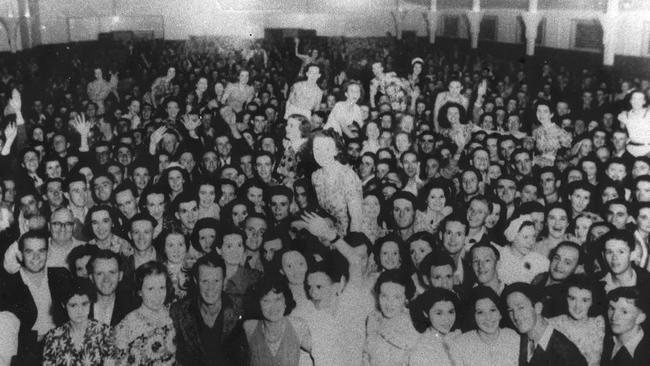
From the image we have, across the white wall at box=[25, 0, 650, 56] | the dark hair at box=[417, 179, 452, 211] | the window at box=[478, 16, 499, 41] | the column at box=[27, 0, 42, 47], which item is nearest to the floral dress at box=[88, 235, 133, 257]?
the dark hair at box=[417, 179, 452, 211]

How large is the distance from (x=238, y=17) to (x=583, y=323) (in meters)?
22.1

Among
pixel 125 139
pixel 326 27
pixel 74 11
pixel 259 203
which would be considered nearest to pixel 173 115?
pixel 125 139

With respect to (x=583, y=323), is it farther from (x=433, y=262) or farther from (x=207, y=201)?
(x=207, y=201)

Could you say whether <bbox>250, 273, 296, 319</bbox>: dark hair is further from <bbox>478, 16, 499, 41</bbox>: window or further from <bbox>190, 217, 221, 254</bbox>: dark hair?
<bbox>478, 16, 499, 41</bbox>: window

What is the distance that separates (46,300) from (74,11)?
18493mm

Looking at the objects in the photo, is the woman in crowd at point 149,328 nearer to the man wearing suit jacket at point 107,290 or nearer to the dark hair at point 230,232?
the man wearing suit jacket at point 107,290

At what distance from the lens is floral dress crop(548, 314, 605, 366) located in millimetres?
4023

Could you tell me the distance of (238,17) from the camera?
2469 cm

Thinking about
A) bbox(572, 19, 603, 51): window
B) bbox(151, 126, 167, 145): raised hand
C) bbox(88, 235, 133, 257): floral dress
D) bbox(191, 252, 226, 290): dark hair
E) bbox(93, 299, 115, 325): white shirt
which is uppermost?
bbox(572, 19, 603, 51): window

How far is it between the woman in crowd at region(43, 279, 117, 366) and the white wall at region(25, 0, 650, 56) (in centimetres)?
1657

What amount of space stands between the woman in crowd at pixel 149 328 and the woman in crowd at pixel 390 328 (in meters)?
1.12

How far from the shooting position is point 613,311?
4.08 m

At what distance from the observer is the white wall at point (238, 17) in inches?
802

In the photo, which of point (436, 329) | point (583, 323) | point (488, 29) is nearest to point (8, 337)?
point (436, 329)
